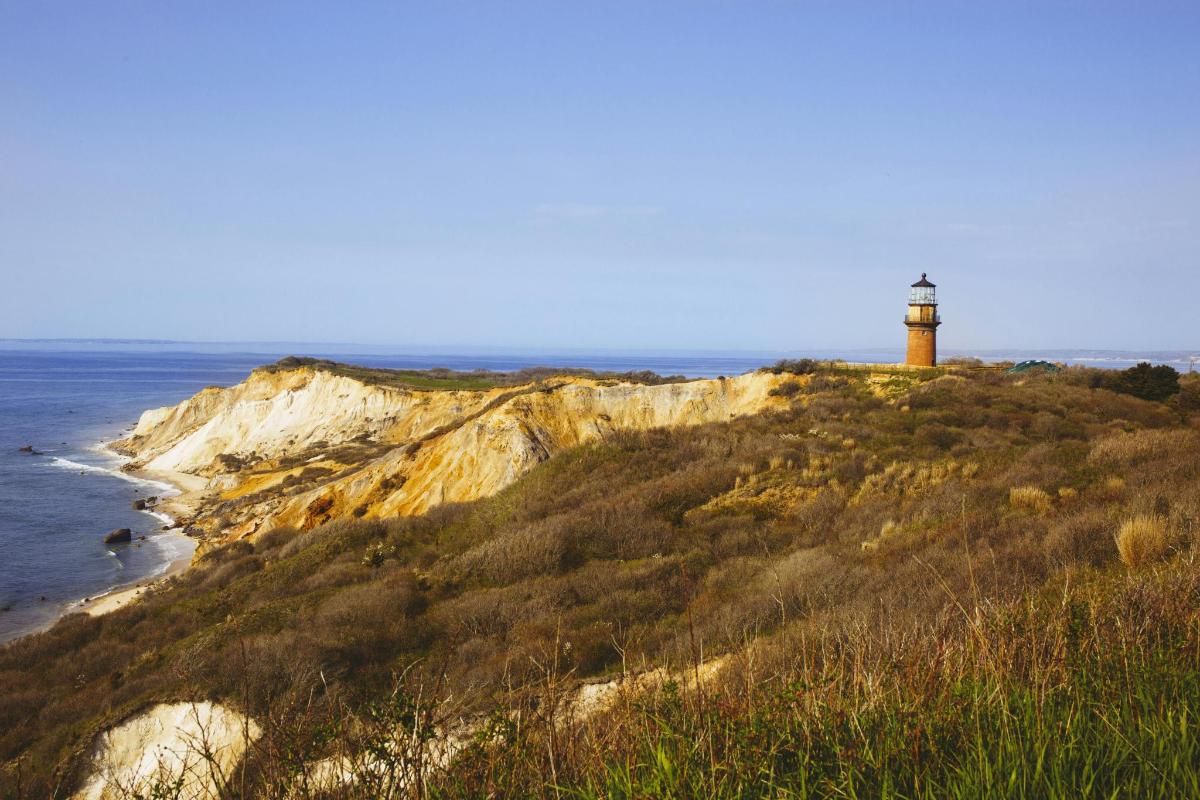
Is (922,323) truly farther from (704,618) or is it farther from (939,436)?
(704,618)

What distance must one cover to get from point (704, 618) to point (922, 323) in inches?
1190

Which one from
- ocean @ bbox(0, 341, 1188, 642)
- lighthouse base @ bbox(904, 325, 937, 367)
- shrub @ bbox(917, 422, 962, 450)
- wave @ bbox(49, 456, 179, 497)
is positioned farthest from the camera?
wave @ bbox(49, 456, 179, 497)

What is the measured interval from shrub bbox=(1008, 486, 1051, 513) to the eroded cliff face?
16776mm

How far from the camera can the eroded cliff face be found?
27.4 metres

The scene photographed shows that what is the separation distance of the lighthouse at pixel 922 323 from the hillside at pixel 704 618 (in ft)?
18.9

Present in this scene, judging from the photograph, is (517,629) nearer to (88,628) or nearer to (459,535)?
(459,535)

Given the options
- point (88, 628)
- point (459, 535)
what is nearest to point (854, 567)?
point (459, 535)

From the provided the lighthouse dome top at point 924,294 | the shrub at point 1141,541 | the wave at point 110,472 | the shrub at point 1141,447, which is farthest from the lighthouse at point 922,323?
the wave at point 110,472

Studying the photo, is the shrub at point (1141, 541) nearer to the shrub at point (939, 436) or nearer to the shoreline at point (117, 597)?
the shrub at point (939, 436)

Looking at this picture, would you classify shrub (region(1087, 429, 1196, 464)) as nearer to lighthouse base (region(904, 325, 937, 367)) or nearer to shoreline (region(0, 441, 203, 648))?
lighthouse base (region(904, 325, 937, 367))

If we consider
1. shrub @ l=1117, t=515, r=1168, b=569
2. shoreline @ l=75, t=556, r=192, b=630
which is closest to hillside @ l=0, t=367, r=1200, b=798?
shrub @ l=1117, t=515, r=1168, b=569

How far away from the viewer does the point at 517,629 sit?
1046 centimetres

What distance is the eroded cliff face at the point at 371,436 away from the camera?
27.4 metres

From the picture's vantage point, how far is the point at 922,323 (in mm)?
35594
